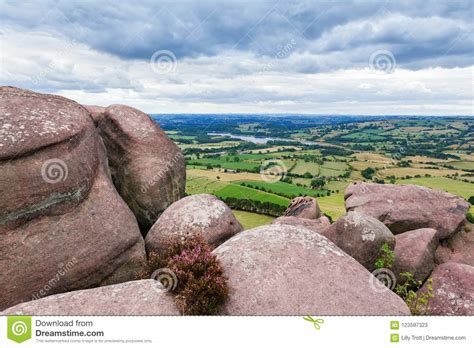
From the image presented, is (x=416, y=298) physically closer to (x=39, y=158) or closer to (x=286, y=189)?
(x=39, y=158)

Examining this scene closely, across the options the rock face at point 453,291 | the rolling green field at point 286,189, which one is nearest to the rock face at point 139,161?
the rock face at point 453,291

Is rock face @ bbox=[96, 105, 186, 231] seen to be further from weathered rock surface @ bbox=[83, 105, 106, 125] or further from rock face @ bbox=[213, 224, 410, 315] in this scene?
rock face @ bbox=[213, 224, 410, 315]

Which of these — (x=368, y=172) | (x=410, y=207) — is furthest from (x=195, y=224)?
(x=368, y=172)

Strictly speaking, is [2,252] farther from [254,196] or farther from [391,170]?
[391,170]

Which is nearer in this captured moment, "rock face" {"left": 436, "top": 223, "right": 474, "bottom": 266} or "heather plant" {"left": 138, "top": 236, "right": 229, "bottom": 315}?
"heather plant" {"left": 138, "top": 236, "right": 229, "bottom": 315}

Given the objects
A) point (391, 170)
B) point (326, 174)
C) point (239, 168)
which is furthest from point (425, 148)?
point (239, 168)

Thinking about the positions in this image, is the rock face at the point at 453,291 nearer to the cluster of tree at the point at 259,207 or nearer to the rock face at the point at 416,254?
the rock face at the point at 416,254

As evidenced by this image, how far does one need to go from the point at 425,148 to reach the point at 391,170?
67.7 meters

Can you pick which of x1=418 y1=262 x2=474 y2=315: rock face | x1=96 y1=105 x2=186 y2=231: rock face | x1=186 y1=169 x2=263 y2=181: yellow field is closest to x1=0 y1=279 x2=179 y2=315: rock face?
x1=96 y1=105 x2=186 y2=231: rock face

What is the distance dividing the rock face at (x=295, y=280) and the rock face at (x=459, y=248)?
35.0ft

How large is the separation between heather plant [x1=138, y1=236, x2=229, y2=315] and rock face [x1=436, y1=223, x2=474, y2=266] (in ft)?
48.5

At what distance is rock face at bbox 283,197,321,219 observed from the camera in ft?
83.0

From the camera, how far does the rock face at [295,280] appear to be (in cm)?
1079

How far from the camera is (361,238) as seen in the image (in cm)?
1551
